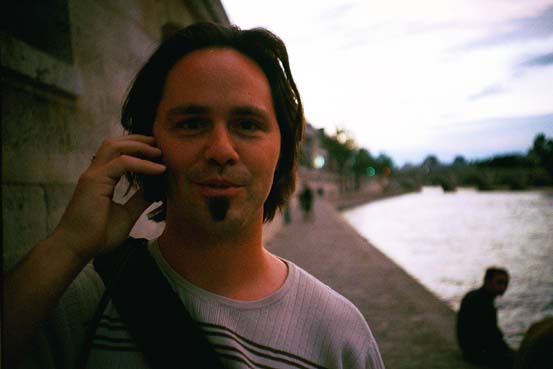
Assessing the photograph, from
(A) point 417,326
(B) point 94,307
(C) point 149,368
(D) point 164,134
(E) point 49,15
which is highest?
(E) point 49,15

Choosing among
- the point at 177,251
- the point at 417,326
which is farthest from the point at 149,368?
the point at 417,326

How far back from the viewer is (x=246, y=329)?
1267mm

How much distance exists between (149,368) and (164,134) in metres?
0.76

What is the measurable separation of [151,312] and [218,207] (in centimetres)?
40

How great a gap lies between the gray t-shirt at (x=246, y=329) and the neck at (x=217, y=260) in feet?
0.14

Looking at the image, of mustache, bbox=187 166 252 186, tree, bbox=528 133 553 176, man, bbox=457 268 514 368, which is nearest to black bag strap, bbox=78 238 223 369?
mustache, bbox=187 166 252 186

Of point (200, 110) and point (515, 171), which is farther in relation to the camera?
point (515, 171)

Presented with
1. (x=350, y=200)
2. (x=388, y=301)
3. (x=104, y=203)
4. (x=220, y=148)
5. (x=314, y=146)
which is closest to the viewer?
(x=104, y=203)

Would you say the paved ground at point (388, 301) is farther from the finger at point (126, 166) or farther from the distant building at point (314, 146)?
the distant building at point (314, 146)

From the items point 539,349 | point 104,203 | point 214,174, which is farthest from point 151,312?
point 539,349

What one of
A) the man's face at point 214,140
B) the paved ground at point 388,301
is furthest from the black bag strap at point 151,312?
the paved ground at point 388,301

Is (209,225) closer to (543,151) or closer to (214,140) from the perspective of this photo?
(214,140)

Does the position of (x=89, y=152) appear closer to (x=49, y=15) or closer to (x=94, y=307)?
(x=49, y=15)

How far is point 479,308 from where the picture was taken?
5348 mm
